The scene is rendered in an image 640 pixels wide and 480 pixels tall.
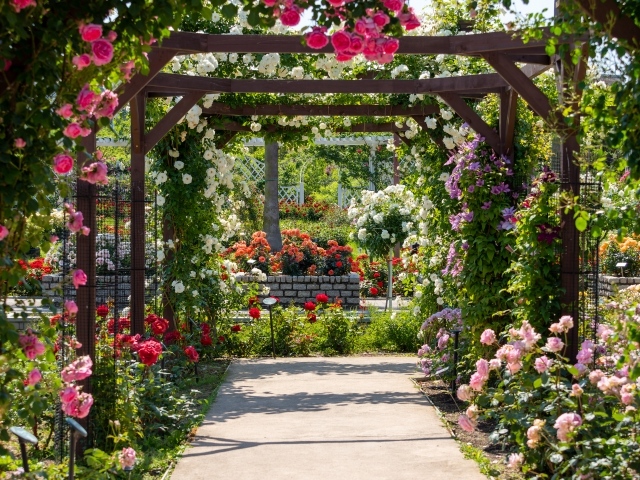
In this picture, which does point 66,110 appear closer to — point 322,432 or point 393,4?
point 393,4

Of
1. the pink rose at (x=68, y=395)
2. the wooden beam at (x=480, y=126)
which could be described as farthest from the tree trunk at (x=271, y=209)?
the pink rose at (x=68, y=395)

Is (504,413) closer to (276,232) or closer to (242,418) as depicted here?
(242,418)

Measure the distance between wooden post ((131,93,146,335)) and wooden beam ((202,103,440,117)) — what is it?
1.72m

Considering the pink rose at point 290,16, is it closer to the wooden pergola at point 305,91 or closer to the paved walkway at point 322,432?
the wooden pergola at point 305,91

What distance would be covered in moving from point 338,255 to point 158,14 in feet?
31.7

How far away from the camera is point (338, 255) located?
12539 millimetres

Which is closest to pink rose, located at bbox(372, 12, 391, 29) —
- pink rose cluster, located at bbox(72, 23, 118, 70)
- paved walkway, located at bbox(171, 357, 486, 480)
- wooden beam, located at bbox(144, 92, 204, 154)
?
pink rose cluster, located at bbox(72, 23, 118, 70)

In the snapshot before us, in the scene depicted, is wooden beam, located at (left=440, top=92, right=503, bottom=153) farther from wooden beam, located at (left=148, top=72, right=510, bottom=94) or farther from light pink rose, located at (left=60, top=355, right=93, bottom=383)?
light pink rose, located at (left=60, top=355, right=93, bottom=383)

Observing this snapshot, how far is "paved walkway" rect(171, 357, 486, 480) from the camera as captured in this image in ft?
15.9

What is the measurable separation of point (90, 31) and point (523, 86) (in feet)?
11.3

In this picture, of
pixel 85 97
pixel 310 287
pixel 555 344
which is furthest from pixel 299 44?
pixel 310 287

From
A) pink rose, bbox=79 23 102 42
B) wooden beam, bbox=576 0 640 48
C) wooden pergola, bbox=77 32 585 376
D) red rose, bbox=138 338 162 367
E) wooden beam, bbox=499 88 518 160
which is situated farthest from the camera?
wooden beam, bbox=499 88 518 160

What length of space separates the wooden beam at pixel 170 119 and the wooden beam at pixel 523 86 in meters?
2.69

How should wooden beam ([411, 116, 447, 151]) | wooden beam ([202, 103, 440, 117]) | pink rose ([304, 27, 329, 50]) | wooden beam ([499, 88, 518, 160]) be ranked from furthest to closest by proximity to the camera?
wooden beam ([202, 103, 440, 117])
wooden beam ([411, 116, 447, 151])
wooden beam ([499, 88, 518, 160])
pink rose ([304, 27, 329, 50])
